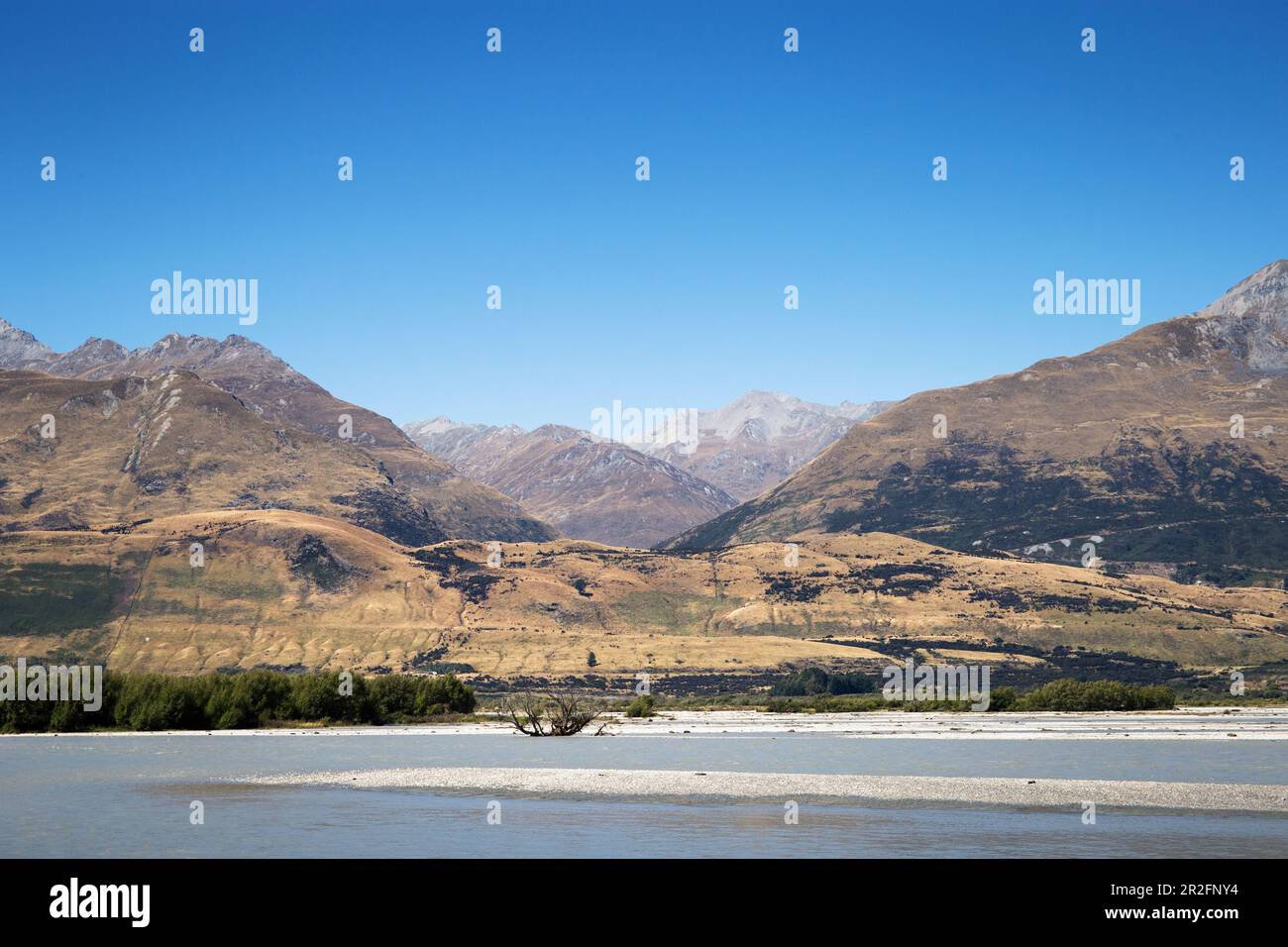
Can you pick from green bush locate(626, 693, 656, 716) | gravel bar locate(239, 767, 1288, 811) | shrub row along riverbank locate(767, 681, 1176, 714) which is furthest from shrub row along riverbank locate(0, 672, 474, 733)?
gravel bar locate(239, 767, 1288, 811)

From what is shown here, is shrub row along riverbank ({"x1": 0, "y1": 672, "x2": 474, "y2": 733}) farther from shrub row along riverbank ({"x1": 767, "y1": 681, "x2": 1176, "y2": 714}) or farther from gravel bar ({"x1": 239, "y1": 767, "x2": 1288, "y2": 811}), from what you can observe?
gravel bar ({"x1": 239, "y1": 767, "x2": 1288, "y2": 811})

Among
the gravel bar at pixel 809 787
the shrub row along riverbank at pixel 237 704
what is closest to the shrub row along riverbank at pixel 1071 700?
the shrub row along riverbank at pixel 237 704

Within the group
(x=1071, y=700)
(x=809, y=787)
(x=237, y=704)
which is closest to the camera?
(x=809, y=787)

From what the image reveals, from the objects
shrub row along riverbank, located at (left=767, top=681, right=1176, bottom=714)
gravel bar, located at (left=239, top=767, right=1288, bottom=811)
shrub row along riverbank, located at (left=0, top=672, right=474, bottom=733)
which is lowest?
shrub row along riverbank, located at (left=767, top=681, right=1176, bottom=714)

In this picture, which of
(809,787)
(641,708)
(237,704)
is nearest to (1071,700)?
(641,708)

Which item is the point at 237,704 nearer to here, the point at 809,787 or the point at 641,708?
the point at 641,708

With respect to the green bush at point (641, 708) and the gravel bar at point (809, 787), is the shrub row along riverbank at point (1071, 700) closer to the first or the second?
the green bush at point (641, 708)

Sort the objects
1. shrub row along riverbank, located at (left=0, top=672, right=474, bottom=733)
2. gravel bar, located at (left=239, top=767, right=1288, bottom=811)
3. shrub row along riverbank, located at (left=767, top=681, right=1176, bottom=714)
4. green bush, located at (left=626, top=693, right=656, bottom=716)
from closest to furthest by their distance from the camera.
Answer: gravel bar, located at (left=239, top=767, right=1288, bottom=811), shrub row along riverbank, located at (left=0, top=672, right=474, bottom=733), green bush, located at (left=626, top=693, right=656, bottom=716), shrub row along riverbank, located at (left=767, top=681, right=1176, bottom=714)
